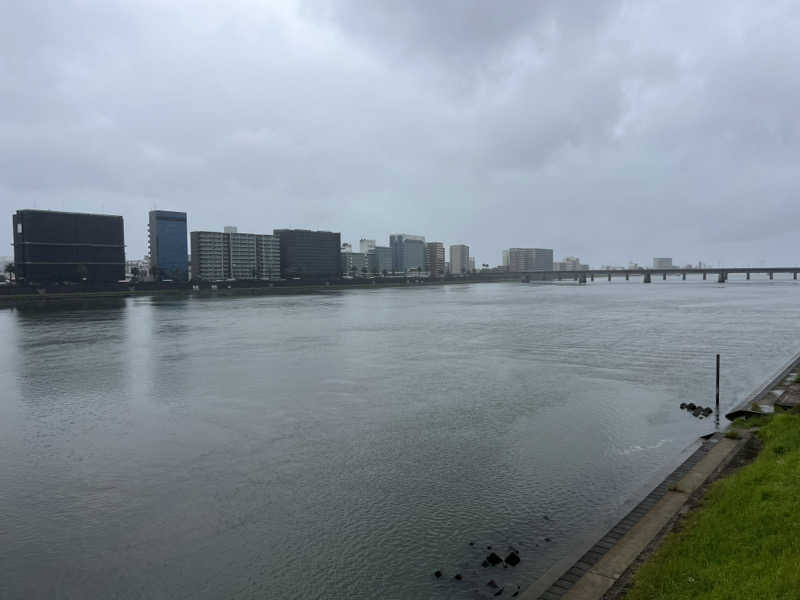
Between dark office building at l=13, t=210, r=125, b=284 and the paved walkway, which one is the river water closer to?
the paved walkway

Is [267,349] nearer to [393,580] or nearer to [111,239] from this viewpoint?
[393,580]

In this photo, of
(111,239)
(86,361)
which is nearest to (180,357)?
(86,361)

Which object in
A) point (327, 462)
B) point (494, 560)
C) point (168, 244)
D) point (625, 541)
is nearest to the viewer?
point (625, 541)

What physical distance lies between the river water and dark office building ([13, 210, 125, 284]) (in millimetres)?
130844

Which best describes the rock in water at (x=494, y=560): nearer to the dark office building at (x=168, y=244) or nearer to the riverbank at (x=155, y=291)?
the riverbank at (x=155, y=291)

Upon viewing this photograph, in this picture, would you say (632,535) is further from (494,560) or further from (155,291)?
(155,291)

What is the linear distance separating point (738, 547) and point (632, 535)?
189cm

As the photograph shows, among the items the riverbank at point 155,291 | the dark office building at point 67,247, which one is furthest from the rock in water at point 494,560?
the dark office building at point 67,247

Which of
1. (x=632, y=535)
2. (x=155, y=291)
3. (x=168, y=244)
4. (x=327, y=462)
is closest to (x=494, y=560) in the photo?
(x=632, y=535)

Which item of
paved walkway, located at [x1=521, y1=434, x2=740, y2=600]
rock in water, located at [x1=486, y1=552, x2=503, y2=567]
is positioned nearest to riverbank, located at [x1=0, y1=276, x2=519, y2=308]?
rock in water, located at [x1=486, y1=552, x2=503, y2=567]

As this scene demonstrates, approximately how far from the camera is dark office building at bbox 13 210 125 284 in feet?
465

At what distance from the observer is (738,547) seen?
7578 millimetres

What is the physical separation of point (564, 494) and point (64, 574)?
989 cm

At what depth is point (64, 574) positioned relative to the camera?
31.0ft
